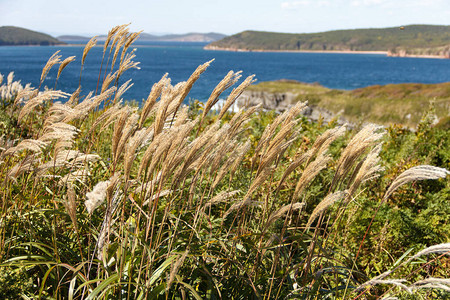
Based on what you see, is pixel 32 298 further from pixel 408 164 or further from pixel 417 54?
pixel 417 54

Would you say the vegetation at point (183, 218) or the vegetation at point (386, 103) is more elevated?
the vegetation at point (183, 218)

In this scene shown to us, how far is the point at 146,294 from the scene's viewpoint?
169 cm

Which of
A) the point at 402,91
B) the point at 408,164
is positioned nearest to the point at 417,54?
the point at 402,91

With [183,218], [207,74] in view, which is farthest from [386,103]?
[183,218]

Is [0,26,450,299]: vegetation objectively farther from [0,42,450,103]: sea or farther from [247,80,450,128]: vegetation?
[247,80,450,128]: vegetation

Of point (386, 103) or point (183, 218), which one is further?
point (386, 103)

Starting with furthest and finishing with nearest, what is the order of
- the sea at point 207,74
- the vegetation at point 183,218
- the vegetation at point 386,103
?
1. the sea at point 207,74
2. the vegetation at point 386,103
3. the vegetation at point 183,218

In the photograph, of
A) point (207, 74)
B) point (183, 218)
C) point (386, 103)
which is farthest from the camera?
point (207, 74)

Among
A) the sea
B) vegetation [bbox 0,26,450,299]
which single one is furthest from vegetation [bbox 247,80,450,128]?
vegetation [bbox 0,26,450,299]

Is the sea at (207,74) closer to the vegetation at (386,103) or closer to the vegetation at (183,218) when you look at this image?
the vegetation at (386,103)

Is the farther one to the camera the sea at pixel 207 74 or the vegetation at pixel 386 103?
the sea at pixel 207 74

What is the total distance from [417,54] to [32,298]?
207393mm

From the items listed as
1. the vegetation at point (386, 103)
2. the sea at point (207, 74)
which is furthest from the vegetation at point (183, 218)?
the vegetation at point (386, 103)

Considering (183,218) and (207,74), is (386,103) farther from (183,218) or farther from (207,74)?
(183,218)
